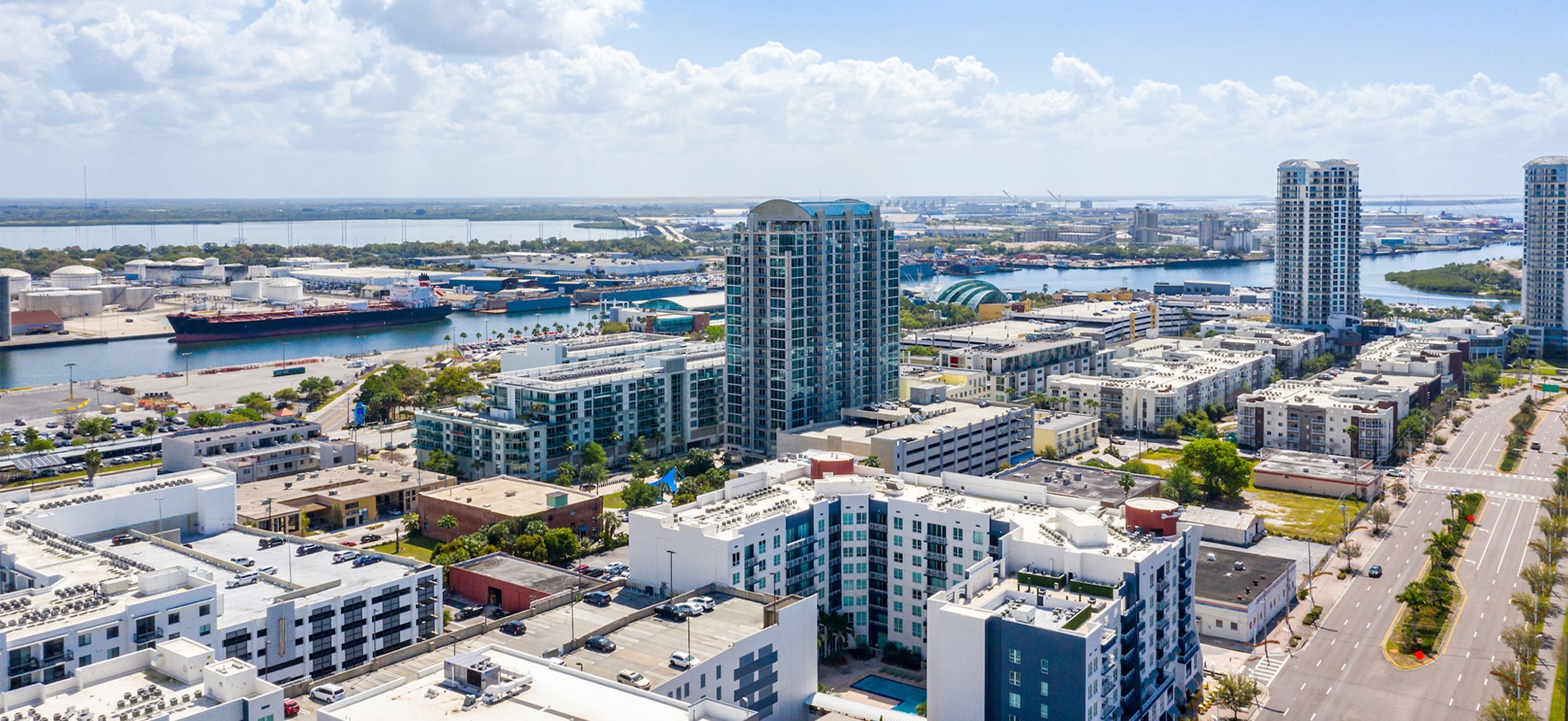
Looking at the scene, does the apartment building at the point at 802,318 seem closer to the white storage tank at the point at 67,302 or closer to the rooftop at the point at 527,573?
the rooftop at the point at 527,573

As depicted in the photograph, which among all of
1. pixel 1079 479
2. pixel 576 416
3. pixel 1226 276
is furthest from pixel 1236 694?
pixel 1226 276

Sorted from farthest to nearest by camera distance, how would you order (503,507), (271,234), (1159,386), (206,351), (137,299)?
(271,234) → (137,299) → (206,351) → (1159,386) → (503,507)

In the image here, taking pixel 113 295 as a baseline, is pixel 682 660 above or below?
below

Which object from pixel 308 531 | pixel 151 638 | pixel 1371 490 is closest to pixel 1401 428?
pixel 1371 490

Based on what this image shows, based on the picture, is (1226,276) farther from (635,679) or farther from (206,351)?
(635,679)

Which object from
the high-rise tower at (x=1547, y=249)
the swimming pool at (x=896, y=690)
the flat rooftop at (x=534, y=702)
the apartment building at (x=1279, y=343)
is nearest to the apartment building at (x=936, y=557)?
the swimming pool at (x=896, y=690)

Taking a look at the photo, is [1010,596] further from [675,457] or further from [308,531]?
[675,457]

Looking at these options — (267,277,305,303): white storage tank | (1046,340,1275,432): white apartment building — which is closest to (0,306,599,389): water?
(267,277,305,303): white storage tank
